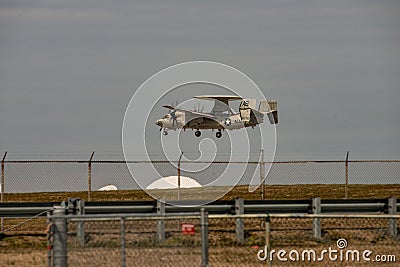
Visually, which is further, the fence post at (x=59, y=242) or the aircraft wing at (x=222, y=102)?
the aircraft wing at (x=222, y=102)

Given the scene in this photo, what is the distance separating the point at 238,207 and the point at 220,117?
4324 centimetres

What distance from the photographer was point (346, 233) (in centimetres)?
2136

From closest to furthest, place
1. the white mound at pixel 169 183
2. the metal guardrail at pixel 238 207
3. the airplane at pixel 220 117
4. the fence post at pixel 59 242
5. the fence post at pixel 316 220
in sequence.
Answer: the fence post at pixel 59 242, the fence post at pixel 316 220, the metal guardrail at pixel 238 207, the white mound at pixel 169 183, the airplane at pixel 220 117

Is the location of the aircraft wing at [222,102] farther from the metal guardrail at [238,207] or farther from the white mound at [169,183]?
the metal guardrail at [238,207]

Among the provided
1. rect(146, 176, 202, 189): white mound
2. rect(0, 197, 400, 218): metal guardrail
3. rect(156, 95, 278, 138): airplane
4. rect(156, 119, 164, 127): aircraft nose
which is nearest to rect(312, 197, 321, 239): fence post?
rect(0, 197, 400, 218): metal guardrail

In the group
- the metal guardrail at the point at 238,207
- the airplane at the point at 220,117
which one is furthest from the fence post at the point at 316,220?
the airplane at the point at 220,117

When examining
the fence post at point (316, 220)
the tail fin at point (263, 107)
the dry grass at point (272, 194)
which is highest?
the tail fin at point (263, 107)

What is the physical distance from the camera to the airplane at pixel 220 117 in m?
62.9

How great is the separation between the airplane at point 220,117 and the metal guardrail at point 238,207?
39131 mm

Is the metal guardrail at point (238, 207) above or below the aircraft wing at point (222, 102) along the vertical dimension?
below

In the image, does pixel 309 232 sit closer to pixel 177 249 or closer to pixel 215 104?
pixel 177 249

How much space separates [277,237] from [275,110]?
44043 millimetres

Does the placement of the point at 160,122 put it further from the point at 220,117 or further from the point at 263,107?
the point at 263,107

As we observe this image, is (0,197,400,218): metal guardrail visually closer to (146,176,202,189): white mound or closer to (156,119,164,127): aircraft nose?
(146,176,202,189): white mound
